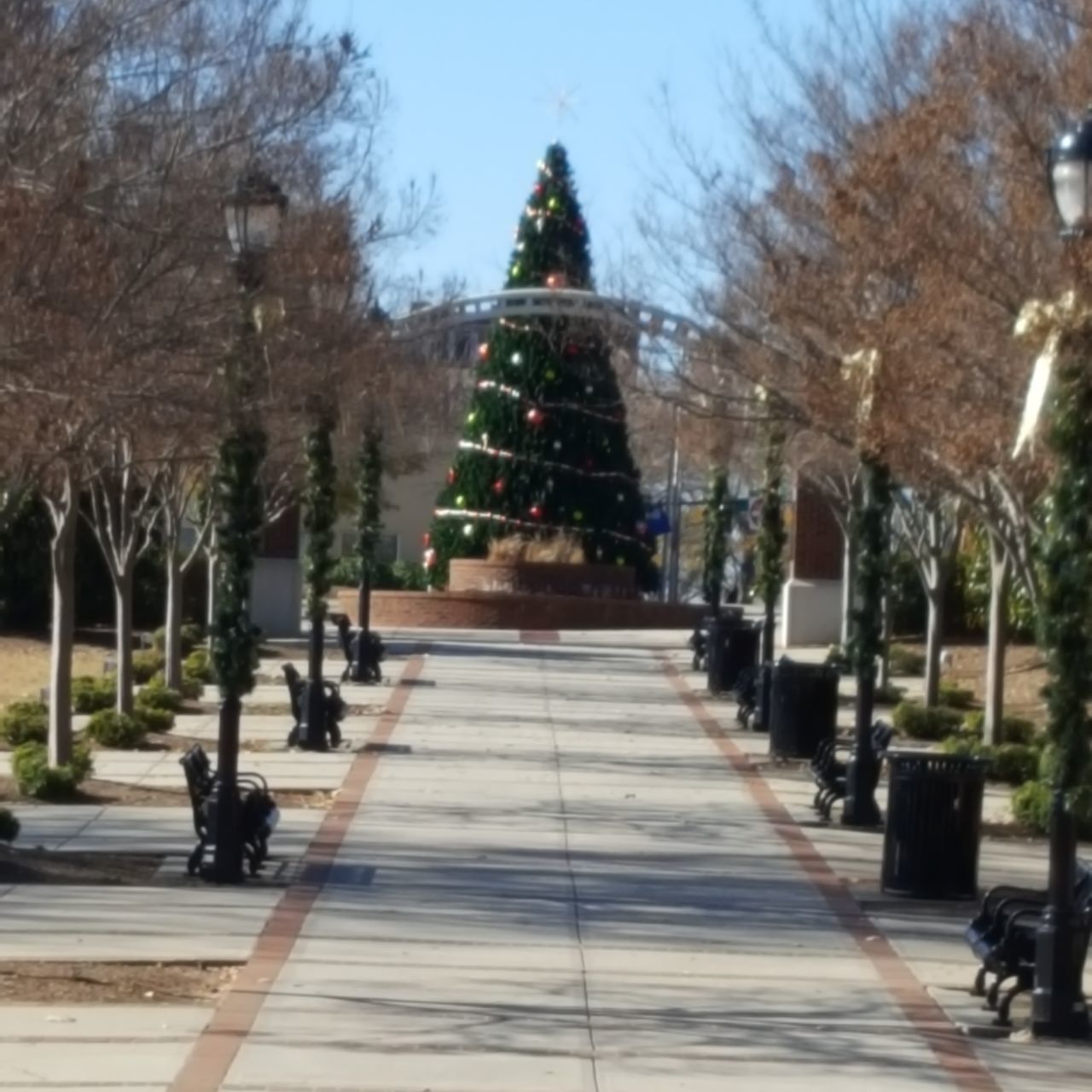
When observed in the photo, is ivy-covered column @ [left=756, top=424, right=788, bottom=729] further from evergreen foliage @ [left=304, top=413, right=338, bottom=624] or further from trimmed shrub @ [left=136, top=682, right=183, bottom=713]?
trimmed shrub @ [left=136, top=682, right=183, bottom=713]

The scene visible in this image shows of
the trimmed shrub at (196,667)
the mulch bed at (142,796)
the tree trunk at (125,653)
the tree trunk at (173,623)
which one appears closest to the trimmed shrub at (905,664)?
the trimmed shrub at (196,667)

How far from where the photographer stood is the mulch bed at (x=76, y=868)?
13719 mm

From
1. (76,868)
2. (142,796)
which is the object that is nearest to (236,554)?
(76,868)

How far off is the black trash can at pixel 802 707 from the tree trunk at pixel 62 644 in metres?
6.58

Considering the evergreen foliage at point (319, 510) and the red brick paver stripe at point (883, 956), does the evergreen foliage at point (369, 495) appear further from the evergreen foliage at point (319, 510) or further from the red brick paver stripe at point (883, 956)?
the red brick paver stripe at point (883, 956)

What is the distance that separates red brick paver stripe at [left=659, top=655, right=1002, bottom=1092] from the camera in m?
9.34

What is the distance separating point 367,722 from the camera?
2497 cm

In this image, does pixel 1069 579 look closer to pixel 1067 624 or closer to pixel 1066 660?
pixel 1067 624

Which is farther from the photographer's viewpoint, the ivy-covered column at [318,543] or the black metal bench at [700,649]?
the black metal bench at [700,649]

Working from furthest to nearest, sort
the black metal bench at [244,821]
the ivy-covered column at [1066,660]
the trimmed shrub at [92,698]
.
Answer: the trimmed shrub at [92,698] → the black metal bench at [244,821] → the ivy-covered column at [1066,660]

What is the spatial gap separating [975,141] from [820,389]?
2.43m

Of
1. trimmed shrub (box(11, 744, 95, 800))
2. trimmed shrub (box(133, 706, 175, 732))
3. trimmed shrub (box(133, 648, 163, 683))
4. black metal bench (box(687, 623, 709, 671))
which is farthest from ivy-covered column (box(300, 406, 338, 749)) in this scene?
black metal bench (box(687, 623, 709, 671))

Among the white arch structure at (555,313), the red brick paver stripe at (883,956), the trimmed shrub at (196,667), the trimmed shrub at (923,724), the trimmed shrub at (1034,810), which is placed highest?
the white arch structure at (555,313)

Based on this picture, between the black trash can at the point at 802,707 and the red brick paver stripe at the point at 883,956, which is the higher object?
the black trash can at the point at 802,707
